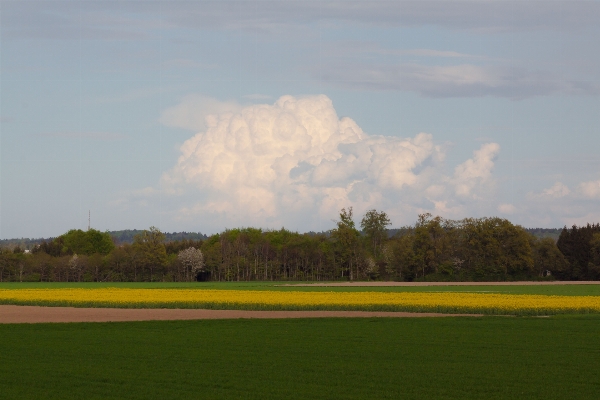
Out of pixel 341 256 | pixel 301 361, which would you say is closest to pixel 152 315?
pixel 301 361

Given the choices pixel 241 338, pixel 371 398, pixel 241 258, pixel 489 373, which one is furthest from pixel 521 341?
pixel 241 258

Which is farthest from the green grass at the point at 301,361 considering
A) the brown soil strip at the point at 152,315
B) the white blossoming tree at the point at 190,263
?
the white blossoming tree at the point at 190,263

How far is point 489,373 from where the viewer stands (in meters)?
22.9

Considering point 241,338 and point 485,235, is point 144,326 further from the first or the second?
point 485,235

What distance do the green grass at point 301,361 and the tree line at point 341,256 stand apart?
99018 millimetres

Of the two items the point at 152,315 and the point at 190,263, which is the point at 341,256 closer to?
the point at 190,263

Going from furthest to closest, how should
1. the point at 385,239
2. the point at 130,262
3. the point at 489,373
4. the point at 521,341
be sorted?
the point at 385,239 < the point at 130,262 < the point at 521,341 < the point at 489,373

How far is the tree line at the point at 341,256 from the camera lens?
446 feet

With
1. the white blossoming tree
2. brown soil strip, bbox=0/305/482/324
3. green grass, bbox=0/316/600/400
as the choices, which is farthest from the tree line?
green grass, bbox=0/316/600/400

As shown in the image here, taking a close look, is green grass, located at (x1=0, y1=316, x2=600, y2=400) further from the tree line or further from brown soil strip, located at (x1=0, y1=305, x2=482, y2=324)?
the tree line

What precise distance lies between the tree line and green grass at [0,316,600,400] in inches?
3898

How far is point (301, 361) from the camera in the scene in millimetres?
25531

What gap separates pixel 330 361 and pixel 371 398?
21.3ft

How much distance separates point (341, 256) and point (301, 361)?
13375cm
